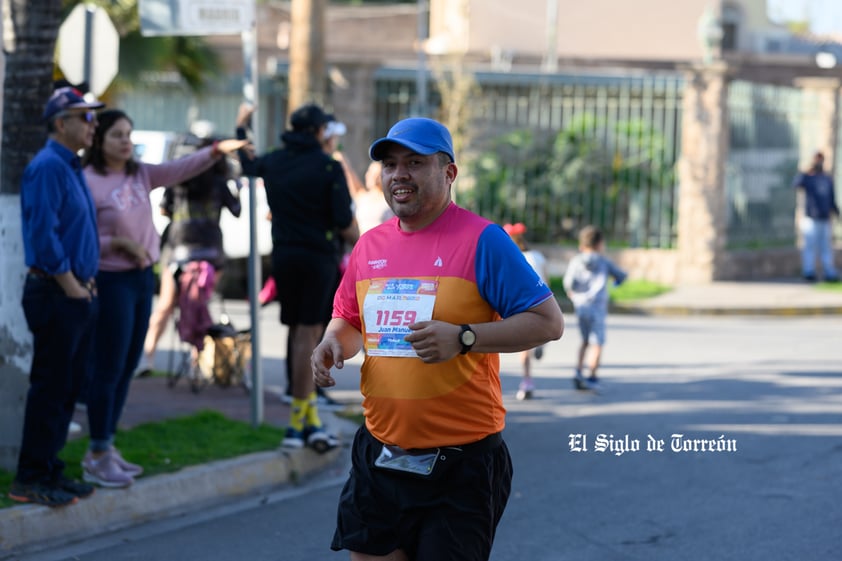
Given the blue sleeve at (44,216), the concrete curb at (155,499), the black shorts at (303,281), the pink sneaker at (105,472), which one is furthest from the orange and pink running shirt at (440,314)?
the black shorts at (303,281)

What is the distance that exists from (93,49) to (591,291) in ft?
14.3

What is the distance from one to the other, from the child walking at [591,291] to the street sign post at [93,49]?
394 centimetres

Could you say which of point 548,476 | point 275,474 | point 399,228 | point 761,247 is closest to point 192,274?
point 275,474

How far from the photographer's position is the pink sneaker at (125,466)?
717cm

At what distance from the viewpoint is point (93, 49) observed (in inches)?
387

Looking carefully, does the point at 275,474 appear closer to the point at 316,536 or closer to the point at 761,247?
the point at 316,536

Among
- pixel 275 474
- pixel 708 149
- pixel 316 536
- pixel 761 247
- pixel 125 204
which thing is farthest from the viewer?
pixel 761 247

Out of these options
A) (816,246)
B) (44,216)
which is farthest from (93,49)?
(816,246)

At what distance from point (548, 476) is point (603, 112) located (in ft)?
45.0

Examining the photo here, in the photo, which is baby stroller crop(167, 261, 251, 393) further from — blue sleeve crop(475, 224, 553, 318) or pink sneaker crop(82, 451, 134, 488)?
blue sleeve crop(475, 224, 553, 318)

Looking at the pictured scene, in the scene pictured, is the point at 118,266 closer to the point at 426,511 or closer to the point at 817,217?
the point at 426,511

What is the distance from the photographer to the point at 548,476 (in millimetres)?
8039

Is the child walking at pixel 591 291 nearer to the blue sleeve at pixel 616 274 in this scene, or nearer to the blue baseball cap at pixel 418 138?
the blue sleeve at pixel 616 274

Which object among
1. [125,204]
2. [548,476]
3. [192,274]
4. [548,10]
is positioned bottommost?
[548,476]
